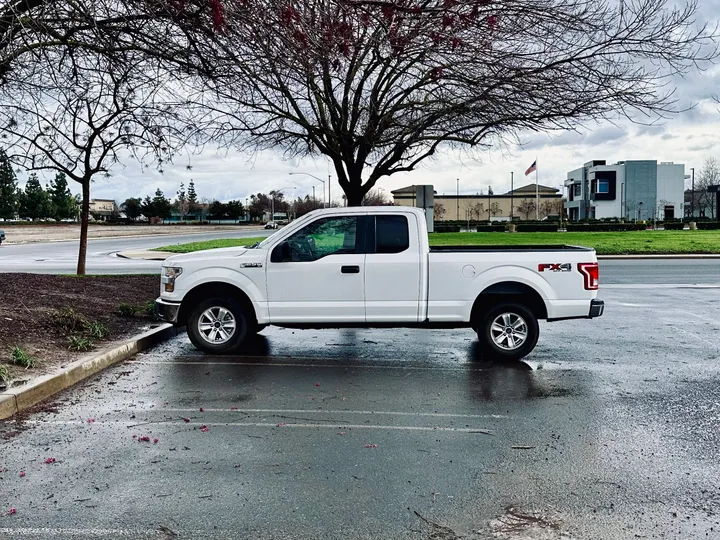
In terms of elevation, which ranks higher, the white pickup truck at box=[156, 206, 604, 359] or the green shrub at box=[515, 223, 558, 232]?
the green shrub at box=[515, 223, 558, 232]

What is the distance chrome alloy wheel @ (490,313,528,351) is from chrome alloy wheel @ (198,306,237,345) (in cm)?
341

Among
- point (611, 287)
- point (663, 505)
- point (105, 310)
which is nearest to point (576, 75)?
point (611, 287)

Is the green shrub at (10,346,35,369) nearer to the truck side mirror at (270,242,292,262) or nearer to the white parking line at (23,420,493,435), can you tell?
the white parking line at (23,420,493,435)

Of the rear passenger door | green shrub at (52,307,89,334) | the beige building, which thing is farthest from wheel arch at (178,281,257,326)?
the beige building

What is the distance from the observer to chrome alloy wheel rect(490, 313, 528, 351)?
848 centimetres

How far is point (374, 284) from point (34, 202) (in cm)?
11185

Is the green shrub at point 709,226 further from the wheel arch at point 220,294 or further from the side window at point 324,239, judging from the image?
the wheel arch at point 220,294

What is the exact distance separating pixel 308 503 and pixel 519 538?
128 cm

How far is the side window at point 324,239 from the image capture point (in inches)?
341

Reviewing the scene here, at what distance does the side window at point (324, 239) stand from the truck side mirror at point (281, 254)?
0.05m

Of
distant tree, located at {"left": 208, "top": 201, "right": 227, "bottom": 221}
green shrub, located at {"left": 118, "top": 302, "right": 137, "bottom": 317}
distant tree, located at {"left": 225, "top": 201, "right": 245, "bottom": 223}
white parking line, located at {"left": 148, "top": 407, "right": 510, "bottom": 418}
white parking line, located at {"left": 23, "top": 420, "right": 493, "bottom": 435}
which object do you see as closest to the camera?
white parking line, located at {"left": 23, "top": 420, "right": 493, "bottom": 435}

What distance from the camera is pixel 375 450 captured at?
5.09 metres

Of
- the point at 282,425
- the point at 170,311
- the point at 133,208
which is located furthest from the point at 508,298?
the point at 133,208

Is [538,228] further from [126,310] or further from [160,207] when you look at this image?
[160,207]
